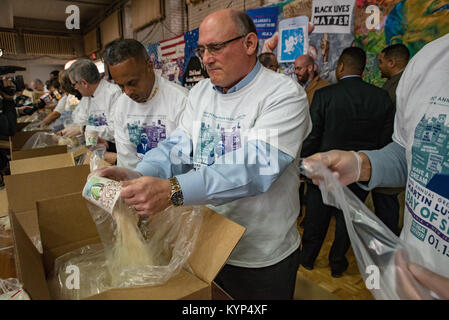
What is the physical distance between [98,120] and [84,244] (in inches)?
83.9

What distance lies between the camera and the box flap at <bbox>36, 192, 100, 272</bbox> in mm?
948

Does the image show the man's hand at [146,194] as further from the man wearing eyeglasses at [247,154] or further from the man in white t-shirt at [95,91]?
the man in white t-shirt at [95,91]

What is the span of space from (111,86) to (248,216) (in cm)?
236

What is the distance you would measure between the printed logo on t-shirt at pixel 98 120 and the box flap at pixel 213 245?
240cm

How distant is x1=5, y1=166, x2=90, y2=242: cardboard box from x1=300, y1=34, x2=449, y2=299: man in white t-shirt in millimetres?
1206

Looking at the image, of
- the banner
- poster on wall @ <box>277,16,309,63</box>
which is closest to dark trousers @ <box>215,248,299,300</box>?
poster on wall @ <box>277,16,309,63</box>

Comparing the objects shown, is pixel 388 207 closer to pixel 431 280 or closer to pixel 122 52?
pixel 431 280

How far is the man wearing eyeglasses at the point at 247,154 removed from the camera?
906 mm

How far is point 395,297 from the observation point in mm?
538

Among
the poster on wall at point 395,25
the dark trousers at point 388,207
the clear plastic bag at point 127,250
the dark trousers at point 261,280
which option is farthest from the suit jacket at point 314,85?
the clear plastic bag at point 127,250

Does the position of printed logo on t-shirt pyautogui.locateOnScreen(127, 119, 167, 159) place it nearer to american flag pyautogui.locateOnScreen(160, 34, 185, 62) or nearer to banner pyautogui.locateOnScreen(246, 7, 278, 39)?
banner pyautogui.locateOnScreen(246, 7, 278, 39)

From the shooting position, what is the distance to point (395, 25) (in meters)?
2.67

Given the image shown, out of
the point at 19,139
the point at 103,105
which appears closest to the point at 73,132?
the point at 103,105

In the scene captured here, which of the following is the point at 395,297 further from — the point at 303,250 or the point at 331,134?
the point at 303,250
